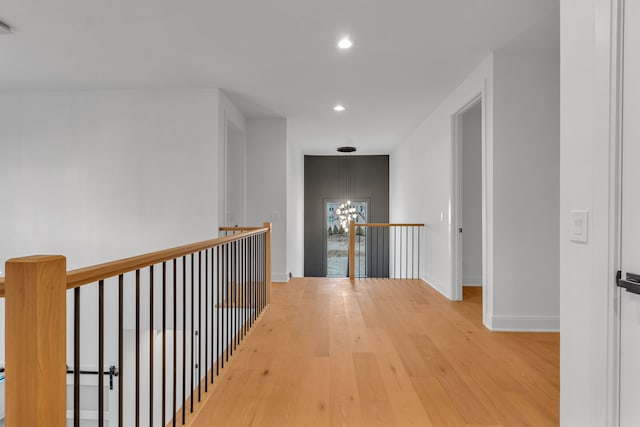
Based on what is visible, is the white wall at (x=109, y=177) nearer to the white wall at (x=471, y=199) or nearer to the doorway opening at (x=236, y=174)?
the doorway opening at (x=236, y=174)

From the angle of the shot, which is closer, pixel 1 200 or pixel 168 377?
pixel 1 200

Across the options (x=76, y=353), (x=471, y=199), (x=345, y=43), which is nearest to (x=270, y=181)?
(x=345, y=43)

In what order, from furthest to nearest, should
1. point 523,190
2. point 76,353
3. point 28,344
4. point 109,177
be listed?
1. point 109,177
2. point 523,190
3. point 76,353
4. point 28,344

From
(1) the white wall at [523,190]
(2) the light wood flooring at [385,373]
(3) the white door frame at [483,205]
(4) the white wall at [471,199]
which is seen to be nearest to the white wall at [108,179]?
(2) the light wood flooring at [385,373]

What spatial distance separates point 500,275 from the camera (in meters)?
3.14

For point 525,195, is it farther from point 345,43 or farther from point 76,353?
point 76,353

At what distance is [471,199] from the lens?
517 centimetres

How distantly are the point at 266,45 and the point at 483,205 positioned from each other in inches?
95.6

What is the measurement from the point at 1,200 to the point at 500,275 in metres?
5.53
